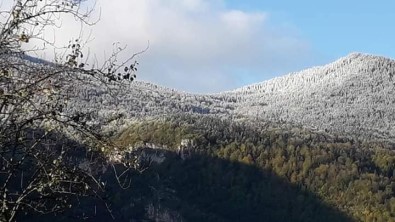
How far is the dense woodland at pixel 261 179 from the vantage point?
153 metres

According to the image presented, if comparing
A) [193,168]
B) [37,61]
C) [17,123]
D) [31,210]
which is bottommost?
[31,210]

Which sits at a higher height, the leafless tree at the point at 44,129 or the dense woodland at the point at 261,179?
the dense woodland at the point at 261,179

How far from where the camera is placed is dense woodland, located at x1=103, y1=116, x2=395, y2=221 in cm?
15300

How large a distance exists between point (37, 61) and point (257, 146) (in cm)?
16457

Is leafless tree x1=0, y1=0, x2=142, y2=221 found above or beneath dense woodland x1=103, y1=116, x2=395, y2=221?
beneath

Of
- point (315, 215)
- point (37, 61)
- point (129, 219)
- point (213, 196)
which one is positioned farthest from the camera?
point (213, 196)

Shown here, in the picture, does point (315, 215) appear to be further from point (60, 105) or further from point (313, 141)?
point (60, 105)

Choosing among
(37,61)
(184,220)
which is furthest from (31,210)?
(184,220)

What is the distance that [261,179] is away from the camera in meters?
166

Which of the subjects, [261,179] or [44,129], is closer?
[44,129]

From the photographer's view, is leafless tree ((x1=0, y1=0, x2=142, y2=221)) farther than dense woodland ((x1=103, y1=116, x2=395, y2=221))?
No

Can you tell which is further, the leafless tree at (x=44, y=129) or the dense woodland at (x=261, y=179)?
the dense woodland at (x=261, y=179)

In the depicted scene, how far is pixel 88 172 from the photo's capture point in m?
7.40

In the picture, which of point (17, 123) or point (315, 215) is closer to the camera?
point (17, 123)
